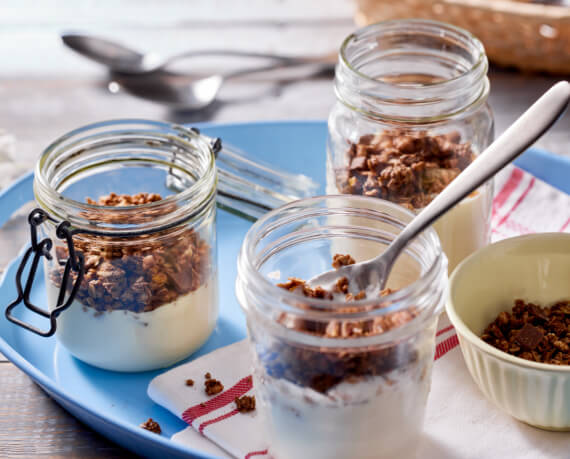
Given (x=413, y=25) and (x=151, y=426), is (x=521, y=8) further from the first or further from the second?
(x=151, y=426)

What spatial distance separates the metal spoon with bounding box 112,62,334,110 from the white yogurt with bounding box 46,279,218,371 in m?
0.77

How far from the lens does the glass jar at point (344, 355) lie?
2.75 feet

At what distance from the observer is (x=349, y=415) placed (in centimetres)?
86

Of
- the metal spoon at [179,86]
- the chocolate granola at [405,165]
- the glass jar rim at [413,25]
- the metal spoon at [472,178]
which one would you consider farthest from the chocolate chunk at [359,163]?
the metal spoon at [179,86]

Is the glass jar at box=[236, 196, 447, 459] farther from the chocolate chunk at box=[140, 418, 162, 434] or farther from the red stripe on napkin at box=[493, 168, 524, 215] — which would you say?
the red stripe on napkin at box=[493, 168, 524, 215]

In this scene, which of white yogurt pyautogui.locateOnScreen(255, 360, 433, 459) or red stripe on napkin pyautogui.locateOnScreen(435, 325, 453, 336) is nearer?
white yogurt pyautogui.locateOnScreen(255, 360, 433, 459)

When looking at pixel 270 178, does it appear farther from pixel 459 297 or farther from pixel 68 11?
pixel 68 11

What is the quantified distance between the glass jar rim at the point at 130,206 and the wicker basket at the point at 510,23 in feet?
2.78

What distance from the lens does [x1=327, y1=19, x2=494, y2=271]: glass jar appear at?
3.67 feet

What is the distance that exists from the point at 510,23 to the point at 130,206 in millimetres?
1063

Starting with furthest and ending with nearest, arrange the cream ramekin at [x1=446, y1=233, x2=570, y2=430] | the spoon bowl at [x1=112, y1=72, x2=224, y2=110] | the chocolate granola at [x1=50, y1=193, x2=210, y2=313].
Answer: the spoon bowl at [x1=112, y1=72, x2=224, y2=110] → the chocolate granola at [x1=50, y1=193, x2=210, y2=313] → the cream ramekin at [x1=446, y1=233, x2=570, y2=430]

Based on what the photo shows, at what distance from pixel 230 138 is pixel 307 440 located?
0.75 meters

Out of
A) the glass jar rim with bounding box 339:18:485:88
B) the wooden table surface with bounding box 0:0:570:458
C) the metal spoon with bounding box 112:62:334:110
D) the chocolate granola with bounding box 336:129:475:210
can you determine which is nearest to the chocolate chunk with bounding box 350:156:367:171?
the chocolate granola with bounding box 336:129:475:210

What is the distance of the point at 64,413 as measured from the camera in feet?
3.63
